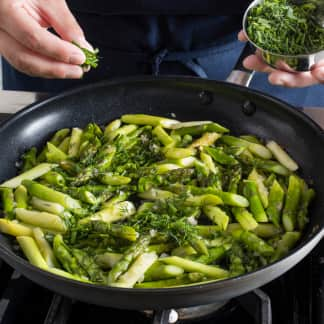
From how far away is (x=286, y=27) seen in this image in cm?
171

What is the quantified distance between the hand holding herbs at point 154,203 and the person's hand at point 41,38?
185 millimetres

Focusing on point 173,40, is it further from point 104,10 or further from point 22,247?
point 22,247

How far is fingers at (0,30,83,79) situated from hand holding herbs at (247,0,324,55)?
48cm

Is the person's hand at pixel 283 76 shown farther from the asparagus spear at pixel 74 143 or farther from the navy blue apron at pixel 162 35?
the asparagus spear at pixel 74 143

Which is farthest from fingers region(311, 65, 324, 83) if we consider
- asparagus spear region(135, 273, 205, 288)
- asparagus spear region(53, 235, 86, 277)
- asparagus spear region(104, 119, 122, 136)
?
asparagus spear region(53, 235, 86, 277)

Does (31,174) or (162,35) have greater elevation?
(162,35)

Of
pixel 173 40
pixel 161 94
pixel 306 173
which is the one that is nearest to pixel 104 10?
pixel 173 40

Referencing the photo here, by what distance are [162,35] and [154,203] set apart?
72 cm

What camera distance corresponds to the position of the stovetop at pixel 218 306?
130 centimetres

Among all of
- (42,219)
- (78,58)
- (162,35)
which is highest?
(78,58)

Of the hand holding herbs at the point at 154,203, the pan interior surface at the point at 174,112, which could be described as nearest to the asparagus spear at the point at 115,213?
the hand holding herbs at the point at 154,203

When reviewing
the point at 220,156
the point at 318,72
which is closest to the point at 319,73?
the point at 318,72

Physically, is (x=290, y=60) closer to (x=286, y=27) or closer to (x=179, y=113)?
(x=286, y=27)

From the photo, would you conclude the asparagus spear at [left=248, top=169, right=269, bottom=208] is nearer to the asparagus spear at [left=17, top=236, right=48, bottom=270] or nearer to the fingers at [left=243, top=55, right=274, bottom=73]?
the fingers at [left=243, top=55, right=274, bottom=73]
